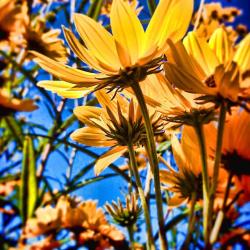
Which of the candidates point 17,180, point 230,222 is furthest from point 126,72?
point 17,180

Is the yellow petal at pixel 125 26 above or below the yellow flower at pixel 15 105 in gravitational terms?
below

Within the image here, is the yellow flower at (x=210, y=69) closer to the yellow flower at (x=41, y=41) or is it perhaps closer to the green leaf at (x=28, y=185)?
the green leaf at (x=28, y=185)

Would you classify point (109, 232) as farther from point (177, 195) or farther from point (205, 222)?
point (205, 222)

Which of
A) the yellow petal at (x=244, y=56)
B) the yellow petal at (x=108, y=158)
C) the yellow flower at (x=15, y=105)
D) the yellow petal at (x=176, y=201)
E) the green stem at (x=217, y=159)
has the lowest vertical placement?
the yellow petal at (x=176, y=201)

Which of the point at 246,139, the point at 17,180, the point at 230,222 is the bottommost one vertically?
the point at 230,222

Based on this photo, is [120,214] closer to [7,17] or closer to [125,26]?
[125,26]

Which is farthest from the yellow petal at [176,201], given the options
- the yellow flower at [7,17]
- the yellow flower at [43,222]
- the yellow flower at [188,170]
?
the yellow flower at [7,17]

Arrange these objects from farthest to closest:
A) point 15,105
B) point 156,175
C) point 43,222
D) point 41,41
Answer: point 41,41 < point 43,222 < point 15,105 < point 156,175

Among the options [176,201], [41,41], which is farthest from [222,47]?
Answer: [41,41]
